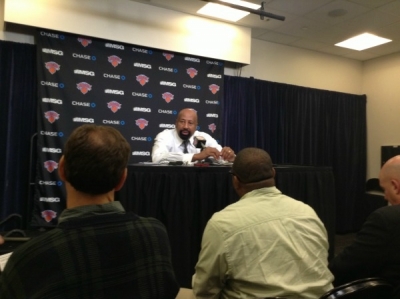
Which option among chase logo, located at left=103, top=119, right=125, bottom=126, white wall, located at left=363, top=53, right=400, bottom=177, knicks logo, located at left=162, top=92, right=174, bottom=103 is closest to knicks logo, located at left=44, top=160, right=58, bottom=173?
chase logo, located at left=103, top=119, right=125, bottom=126

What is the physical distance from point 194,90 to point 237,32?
1105 mm

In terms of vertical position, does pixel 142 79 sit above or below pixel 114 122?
above

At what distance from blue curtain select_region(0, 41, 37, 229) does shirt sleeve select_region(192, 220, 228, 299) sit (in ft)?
10.0

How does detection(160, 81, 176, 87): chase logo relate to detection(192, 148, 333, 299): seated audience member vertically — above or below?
above

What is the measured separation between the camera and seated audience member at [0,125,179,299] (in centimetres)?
77

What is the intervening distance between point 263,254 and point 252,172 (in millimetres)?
407

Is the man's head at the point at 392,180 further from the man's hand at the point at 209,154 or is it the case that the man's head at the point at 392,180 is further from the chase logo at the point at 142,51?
the chase logo at the point at 142,51

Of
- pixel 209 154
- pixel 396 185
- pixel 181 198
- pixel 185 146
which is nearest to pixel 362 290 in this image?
pixel 396 185

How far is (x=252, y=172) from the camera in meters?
1.51

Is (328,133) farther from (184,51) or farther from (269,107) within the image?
(184,51)

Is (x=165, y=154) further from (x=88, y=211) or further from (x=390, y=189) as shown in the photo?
(x=88, y=211)

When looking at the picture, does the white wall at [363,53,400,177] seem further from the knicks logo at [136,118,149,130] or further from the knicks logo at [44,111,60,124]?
the knicks logo at [44,111,60,124]

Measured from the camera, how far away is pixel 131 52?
4238 mm

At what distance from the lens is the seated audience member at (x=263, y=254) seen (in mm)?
1214
